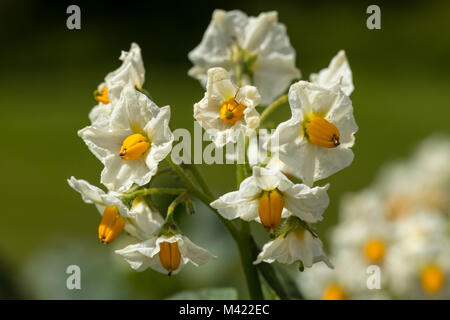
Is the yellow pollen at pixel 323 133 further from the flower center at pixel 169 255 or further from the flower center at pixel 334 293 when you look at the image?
the flower center at pixel 334 293

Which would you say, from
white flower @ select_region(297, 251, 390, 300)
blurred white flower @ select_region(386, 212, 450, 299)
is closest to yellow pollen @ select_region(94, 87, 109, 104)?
white flower @ select_region(297, 251, 390, 300)

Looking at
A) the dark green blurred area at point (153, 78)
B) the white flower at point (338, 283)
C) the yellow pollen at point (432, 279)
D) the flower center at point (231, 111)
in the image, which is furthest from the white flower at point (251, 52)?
the dark green blurred area at point (153, 78)

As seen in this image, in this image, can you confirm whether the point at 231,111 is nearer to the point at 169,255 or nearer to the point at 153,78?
the point at 169,255

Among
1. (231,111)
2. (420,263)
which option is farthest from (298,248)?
(420,263)

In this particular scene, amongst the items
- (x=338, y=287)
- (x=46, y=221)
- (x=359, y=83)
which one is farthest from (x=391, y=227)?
(x=359, y=83)

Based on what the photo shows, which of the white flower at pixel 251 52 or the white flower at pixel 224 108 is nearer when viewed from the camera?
the white flower at pixel 224 108

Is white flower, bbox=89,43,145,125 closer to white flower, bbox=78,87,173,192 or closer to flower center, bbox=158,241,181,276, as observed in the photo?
white flower, bbox=78,87,173,192

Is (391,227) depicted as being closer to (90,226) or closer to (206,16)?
A: (90,226)
